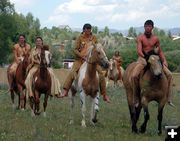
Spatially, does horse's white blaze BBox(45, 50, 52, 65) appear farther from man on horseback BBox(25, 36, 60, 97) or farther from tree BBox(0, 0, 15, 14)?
tree BBox(0, 0, 15, 14)

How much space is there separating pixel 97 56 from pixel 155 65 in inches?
76.1

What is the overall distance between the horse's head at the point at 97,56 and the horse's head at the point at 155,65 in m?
1.36

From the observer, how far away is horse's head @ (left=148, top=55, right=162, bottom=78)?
37.9 ft

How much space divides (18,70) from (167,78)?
7.19 m

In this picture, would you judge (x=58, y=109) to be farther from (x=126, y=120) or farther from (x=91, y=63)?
(x=91, y=63)

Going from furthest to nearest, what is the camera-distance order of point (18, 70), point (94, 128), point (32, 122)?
1. point (18, 70)
2. point (32, 122)
3. point (94, 128)

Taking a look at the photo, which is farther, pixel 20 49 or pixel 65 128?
pixel 20 49

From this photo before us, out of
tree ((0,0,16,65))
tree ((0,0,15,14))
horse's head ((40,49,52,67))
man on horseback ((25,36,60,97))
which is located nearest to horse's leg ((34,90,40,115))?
man on horseback ((25,36,60,97))

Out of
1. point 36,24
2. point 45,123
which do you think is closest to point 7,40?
point 36,24

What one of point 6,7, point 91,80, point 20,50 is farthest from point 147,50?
point 6,7

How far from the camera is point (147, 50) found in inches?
491

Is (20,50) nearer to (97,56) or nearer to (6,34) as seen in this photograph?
(97,56)

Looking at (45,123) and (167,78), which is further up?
(167,78)

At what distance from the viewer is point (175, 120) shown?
51.7ft
